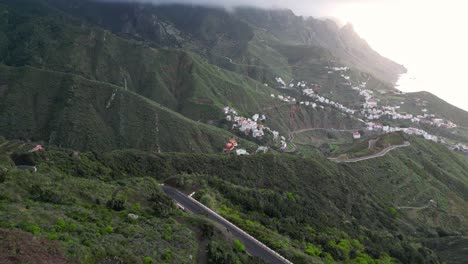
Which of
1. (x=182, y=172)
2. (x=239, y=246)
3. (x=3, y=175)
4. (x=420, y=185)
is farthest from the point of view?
(x=420, y=185)

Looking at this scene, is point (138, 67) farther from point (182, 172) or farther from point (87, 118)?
point (182, 172)

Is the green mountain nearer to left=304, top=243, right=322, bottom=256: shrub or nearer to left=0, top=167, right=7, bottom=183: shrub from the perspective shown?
left=0, top=167, right=7, bottom=183: shrub

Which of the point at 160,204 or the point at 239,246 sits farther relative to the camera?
the point at 160,204

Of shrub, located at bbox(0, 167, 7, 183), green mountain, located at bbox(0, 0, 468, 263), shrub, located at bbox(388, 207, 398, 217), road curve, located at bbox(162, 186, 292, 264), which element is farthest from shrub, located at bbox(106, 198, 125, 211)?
shrub, located at bbox(388, 207, 398, 217)

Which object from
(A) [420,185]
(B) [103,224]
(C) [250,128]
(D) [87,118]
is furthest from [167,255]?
(C) [250,128]

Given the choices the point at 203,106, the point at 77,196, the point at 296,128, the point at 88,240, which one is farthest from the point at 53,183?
the point at 296,128

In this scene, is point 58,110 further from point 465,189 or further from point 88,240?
point 465,189
